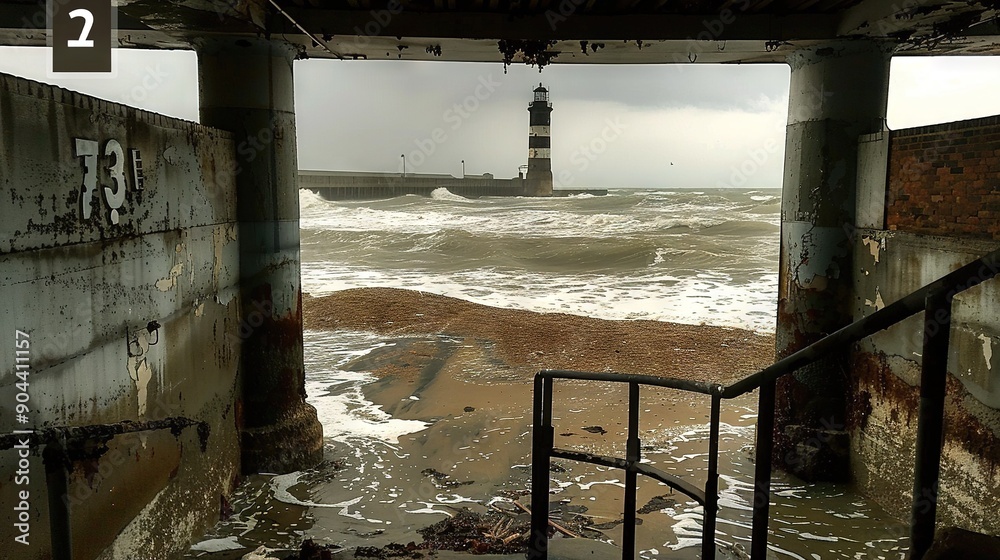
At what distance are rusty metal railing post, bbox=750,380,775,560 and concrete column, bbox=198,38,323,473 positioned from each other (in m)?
4.81

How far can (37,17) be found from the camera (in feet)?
19.1

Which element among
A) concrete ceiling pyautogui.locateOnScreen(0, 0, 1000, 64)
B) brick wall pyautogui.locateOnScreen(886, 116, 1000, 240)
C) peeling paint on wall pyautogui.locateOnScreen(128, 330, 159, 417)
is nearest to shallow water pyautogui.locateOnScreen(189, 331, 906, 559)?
peeling paint on wall pyautogui.locateOnScreen(128, 330, 159, 417)

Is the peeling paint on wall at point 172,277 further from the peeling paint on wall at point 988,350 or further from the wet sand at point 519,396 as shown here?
the peeling paint on wall at point 988,350

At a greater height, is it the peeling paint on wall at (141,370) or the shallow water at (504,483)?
the peeling paint on wall at (141,370)

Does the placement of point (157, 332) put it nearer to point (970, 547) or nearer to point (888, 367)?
point (970, 547)

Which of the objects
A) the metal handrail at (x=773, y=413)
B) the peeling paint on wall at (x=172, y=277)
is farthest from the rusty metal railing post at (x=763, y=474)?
the peeling paint on wall at (x=172, y=277)

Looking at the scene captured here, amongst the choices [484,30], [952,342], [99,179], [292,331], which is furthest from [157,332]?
[952,342]

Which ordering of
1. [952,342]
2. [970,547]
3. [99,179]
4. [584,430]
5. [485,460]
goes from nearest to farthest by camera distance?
[970,547] → [99,179] → [952,342] → [485,460] → [584,430]

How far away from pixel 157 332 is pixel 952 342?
17.9 feet

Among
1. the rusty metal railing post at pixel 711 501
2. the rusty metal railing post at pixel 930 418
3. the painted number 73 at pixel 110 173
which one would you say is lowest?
the rusty metal railing post at pixel 711 501

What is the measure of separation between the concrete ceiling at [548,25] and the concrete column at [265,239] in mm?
309

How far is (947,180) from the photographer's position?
4867 mm

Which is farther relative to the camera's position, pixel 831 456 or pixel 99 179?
pixel 831 456

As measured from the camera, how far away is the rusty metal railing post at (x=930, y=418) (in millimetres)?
1753
